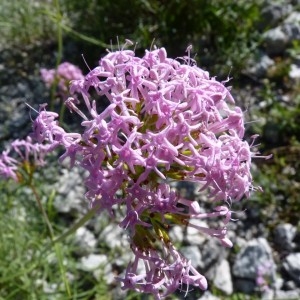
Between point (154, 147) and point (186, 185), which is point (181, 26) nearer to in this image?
point (186, 185)

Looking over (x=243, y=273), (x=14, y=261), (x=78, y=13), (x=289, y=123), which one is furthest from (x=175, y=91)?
(x=78, y=13)

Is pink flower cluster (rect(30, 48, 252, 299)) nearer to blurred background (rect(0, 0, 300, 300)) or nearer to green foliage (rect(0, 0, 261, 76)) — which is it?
blurred background (rect(0, 0, 300, 300))

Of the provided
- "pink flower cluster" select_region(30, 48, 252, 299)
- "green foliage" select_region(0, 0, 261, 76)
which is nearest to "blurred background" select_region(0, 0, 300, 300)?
"green foliage" select_region(0, 0, 261, 76)

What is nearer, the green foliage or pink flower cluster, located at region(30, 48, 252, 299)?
pink flower cluster, located at region(30, 48, 252, 299)

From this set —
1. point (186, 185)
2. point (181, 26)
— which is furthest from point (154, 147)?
point (181, 26)

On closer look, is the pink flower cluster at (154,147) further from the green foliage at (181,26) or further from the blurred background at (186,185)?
the green foliage at (181,26)

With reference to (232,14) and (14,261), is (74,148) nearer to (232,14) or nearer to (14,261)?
(14,261)
